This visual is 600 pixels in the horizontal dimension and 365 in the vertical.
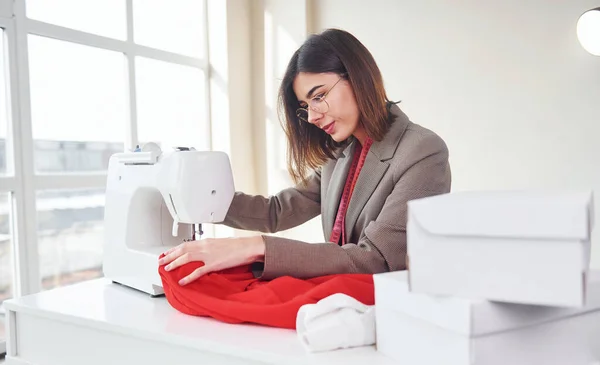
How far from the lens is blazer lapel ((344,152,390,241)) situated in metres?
1.36

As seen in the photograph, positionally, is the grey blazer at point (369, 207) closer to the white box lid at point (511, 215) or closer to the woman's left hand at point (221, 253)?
the woman's left hand at point (221, 253)

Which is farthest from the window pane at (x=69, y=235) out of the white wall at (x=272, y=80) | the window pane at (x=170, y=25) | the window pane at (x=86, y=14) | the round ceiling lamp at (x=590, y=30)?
the round ceiling lamp at (x=590, y=30)

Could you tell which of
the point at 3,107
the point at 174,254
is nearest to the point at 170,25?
the point at 3,107

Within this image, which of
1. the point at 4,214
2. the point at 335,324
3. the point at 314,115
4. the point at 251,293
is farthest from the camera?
the point at 4,214

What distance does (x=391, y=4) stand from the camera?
128 inches

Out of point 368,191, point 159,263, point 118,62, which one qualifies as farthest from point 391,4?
point 159,263

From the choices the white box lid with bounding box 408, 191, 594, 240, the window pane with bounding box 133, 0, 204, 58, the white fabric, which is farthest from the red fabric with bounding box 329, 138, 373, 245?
the window pane with bounding box 133, 0, 204, 58

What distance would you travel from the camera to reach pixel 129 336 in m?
1.02

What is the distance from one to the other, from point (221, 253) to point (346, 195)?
Answer: 1.56ft

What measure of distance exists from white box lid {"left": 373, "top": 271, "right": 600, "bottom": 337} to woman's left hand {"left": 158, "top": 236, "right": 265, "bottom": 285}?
16.0 inches

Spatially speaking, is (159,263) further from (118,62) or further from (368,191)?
(118,62)

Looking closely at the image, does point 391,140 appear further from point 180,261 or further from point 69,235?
point 69,235

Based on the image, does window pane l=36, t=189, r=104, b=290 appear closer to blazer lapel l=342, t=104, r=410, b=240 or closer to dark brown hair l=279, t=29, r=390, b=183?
dark brown hair l=279, t=29, r=390, b=183

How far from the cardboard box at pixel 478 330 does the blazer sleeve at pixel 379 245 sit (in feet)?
0.99
